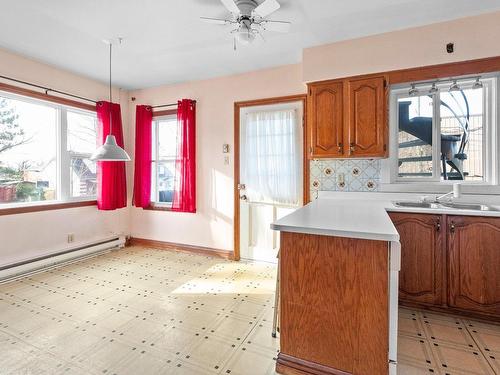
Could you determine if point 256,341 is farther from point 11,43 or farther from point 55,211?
point 11,43

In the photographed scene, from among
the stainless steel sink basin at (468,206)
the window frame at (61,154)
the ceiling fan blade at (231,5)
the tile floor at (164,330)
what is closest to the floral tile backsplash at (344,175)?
the stainless steel sink basin at (468,206)

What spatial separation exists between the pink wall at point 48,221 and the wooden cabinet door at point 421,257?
13.4ft

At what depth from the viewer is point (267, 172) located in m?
3.78

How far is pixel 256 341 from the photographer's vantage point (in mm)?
2049

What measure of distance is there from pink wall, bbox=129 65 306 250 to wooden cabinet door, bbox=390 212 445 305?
2261 millimetres

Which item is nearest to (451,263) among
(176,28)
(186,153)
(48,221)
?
(176,28)

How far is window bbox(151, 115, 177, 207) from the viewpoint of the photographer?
4531 mm

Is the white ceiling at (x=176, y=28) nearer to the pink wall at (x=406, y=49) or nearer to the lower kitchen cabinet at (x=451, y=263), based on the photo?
the pink wall at (x=406, y=49)

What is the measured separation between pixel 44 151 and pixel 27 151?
0.21m

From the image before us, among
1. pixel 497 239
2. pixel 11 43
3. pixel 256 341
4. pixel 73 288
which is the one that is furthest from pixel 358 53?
pixel 73 288

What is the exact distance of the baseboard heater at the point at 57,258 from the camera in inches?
125

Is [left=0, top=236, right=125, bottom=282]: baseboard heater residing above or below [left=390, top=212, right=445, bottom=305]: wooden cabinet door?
below

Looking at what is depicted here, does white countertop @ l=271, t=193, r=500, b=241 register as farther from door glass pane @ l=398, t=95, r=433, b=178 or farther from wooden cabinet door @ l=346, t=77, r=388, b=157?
door glass pane @ l=398, t=95, r=433, b=178

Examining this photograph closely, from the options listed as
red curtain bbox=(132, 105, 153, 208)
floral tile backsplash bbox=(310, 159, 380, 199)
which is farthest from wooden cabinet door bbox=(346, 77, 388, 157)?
red curtain bbox=(132, 105, 153, 208)
